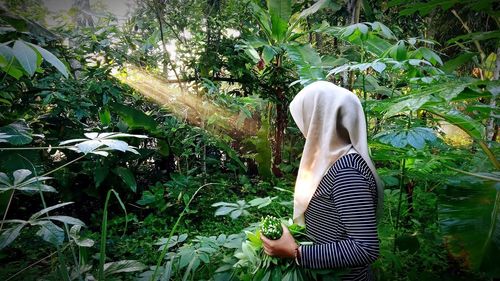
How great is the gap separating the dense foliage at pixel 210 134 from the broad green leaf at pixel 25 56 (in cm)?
1

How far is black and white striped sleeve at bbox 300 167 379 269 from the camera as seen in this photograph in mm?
1122

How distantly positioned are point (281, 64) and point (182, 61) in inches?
53.0

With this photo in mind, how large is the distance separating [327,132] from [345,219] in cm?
35

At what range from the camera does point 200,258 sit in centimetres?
145

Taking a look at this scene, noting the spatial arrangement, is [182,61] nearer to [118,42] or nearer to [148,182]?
[118,42]

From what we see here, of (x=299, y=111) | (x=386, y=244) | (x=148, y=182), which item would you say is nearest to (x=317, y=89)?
(x=299, y=111)

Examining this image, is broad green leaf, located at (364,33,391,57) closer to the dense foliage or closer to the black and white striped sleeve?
the dense foliage

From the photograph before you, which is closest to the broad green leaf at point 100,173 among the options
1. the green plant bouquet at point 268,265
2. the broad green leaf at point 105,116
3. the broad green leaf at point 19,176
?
the broad green leaf at point 105,116

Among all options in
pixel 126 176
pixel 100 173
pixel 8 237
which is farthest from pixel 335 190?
pixel 100 173

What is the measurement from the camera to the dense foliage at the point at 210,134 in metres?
1.37

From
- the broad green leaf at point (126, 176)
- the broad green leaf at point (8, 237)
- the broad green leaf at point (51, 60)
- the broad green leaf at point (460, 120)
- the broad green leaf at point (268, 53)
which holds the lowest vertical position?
the broad green leaf at point (126, 176)

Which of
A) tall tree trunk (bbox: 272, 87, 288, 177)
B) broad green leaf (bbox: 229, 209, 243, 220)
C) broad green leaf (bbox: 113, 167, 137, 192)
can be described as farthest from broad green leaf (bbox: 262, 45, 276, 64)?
broad green leaf (bbox: 229, 209, 243, 220)

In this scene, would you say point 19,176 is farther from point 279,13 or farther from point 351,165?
point 279,13

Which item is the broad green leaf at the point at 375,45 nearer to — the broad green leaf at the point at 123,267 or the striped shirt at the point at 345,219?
the striped shirt at the point at 345,219
